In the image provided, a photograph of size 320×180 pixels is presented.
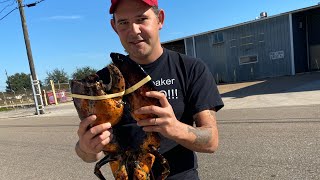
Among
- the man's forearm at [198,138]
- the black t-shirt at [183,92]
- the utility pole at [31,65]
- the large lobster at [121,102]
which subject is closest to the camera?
the large lobster at [121,102]

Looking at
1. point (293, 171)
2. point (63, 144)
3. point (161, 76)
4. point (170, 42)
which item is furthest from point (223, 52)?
point (161, 76)

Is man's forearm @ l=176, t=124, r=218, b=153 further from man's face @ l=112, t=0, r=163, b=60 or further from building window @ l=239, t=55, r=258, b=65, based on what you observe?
building window @ l=239, t=55, r=258, b=65

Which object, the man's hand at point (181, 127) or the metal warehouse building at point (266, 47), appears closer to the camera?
the man's hand at point (181, 127)

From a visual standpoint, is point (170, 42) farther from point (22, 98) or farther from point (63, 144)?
point (63, 144)

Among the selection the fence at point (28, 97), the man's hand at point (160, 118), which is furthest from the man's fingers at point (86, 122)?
the fence at point (28, 97)

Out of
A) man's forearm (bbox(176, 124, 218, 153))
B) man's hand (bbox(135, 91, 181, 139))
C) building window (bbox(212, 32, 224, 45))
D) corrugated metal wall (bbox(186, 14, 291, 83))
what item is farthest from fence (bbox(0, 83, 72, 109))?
man's hand (bbox(135, 91, 181, 139))

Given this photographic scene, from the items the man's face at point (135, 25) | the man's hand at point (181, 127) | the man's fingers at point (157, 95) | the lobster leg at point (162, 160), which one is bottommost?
the lobster leg at point (162, 160)

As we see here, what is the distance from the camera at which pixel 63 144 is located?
10062 millimetres

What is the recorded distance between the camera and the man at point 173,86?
1803 millimetres

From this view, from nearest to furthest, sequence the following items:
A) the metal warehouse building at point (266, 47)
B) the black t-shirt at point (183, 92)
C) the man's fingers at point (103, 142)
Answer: the man's fingers at point (103, 142) < the black t-shirt at point (183, 92) < the metal warehouse building at point (266, 47)

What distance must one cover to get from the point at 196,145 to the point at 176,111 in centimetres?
26

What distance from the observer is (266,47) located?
32.1 metres

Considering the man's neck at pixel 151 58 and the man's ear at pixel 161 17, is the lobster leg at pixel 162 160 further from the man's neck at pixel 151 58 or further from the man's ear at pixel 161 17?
the man's ear at pixel 161 17

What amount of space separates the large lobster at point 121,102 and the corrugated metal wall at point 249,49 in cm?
3087
